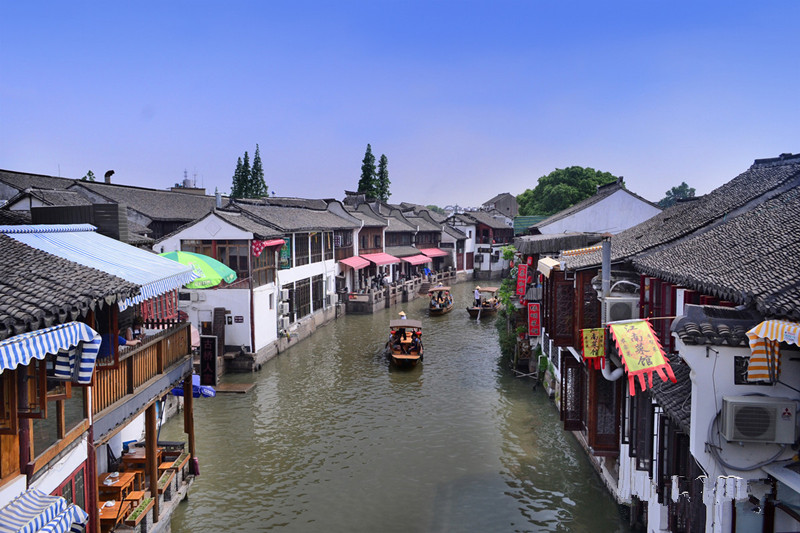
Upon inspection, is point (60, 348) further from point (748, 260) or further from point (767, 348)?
point (748, 260)

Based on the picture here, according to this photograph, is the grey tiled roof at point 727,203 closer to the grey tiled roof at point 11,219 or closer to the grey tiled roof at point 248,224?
the grey tiled roof at point 11,219

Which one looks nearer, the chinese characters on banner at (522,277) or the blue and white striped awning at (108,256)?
the blue and white striped awning at (108,256)

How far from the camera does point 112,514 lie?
10250 mm

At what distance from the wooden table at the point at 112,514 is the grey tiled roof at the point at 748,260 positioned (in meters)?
10.3

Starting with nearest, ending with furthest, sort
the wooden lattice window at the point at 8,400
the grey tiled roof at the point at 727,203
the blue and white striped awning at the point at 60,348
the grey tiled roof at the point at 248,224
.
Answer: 1. the blue and white striped awning at the point at 60,348
2. the wooden lattice window at the point at 8,400
3. the grey tiled roof at the point at 727,203
4. the grey tiled roof at the point at 248,224

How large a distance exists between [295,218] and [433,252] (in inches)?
953

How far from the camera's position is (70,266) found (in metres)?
8.44

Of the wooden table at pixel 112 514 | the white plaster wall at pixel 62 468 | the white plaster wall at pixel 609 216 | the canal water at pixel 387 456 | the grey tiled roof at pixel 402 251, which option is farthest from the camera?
the grey tiled roof at pixel 402 251

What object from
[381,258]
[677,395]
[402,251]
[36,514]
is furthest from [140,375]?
[402,251]

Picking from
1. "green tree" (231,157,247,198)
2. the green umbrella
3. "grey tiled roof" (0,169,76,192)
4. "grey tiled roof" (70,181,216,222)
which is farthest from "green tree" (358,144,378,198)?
the green umbrella

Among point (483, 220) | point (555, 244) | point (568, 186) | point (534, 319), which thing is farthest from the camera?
point (483, 220)

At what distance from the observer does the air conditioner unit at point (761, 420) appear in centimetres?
626

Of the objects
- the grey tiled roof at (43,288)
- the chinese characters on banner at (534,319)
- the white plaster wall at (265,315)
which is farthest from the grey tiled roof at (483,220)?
the grey tiled roof at (43,288)

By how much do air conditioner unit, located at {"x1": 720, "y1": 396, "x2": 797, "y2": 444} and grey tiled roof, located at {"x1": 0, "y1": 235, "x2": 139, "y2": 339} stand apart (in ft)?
25.0
